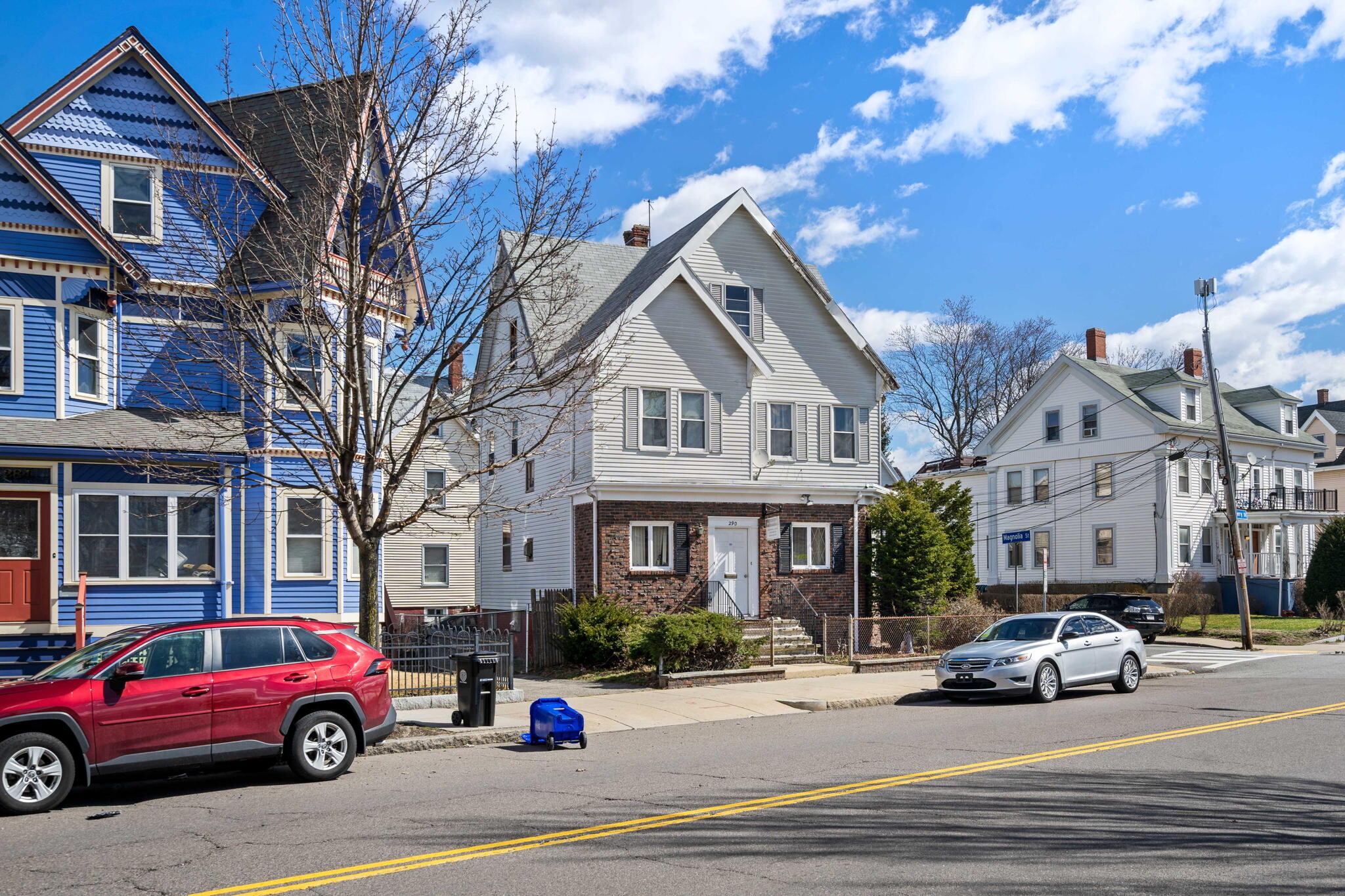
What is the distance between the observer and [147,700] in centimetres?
1075

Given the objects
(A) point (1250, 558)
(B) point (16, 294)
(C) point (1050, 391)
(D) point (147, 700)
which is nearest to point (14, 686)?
(D) point (147, 700)

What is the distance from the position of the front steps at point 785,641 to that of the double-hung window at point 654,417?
500 cm

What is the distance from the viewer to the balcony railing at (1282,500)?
164ft

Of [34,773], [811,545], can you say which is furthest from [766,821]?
[811,545]

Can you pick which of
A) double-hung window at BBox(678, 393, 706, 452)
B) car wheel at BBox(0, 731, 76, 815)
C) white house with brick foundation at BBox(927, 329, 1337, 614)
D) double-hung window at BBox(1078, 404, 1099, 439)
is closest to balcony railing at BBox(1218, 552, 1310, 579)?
white house with brick foundation at BBox(927, 329, 1337, 614)

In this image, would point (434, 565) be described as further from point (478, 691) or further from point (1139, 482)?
point (1139, 482)

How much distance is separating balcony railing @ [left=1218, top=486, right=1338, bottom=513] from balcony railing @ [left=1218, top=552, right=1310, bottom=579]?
7.09 feet

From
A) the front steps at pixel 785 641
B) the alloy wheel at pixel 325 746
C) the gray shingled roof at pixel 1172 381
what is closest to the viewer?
the alloy wheel at pixel 325 746

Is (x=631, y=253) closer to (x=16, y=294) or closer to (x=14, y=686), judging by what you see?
(x=16, y=294)

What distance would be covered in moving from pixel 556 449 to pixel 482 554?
10192mm

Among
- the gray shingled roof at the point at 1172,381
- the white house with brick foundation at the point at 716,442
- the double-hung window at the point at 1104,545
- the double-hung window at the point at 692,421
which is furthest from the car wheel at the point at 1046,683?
the double-hung window at the point at 1104,545

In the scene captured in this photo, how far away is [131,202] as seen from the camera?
21891mm

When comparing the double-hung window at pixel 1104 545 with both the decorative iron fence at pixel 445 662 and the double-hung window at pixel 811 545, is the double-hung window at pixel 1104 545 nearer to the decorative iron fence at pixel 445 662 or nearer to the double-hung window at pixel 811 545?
the double-hung window at pixel 811 545

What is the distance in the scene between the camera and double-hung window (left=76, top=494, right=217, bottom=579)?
20.3 metres
